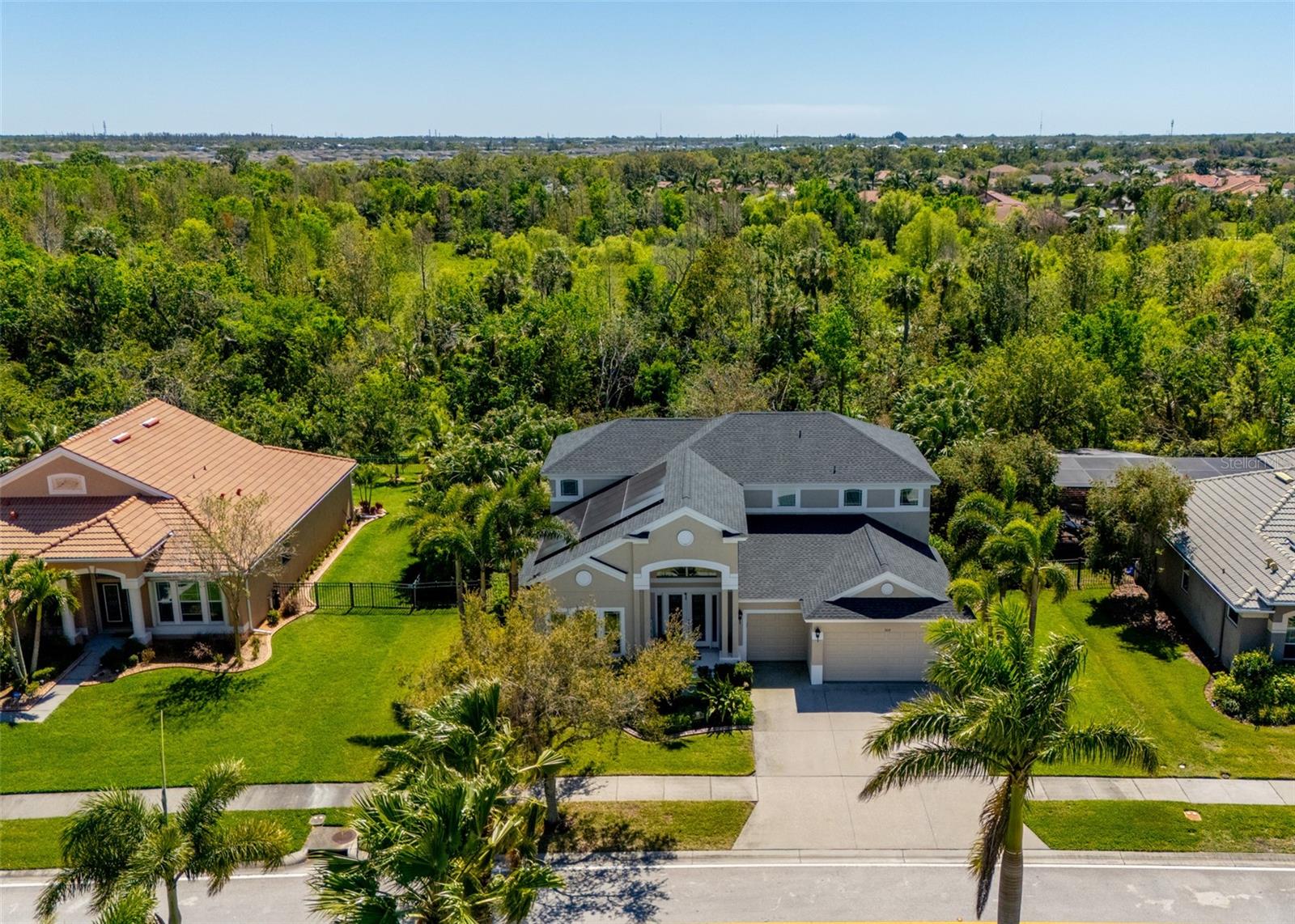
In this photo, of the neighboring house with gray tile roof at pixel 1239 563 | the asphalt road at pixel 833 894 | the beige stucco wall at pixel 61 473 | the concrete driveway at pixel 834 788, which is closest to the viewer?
the asphalt road at pixel 833 894

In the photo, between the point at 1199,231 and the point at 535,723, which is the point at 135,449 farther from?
the point at 1199,231

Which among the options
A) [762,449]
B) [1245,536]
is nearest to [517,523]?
[762,449]

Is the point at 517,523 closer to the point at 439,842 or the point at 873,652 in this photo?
the point at 873,652

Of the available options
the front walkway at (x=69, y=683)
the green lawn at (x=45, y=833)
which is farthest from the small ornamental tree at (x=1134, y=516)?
the front walkway at (x=69, y=683)

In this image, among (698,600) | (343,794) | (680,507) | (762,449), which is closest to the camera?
(343,794)

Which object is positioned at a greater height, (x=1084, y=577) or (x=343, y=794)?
(x=1084, y=577)

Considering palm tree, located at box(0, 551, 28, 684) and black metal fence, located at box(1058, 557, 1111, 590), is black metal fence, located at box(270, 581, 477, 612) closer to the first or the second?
palm tree, located at box(0, 551, 28, 684)

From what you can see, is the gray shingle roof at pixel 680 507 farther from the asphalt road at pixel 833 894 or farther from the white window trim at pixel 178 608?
the asphalt road at pixel 833 894
